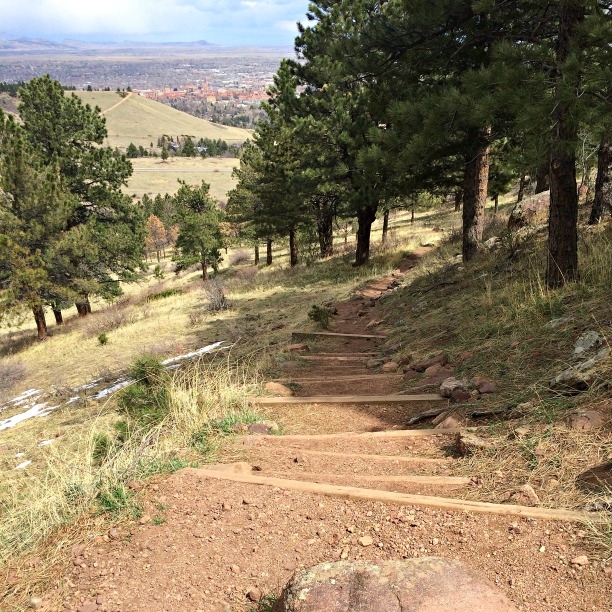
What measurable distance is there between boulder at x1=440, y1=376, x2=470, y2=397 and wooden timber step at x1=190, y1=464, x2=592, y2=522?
192 centimetres

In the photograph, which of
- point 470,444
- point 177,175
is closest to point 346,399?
point 470,444

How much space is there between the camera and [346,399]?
17.5ft

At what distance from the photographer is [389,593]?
6.46 ft

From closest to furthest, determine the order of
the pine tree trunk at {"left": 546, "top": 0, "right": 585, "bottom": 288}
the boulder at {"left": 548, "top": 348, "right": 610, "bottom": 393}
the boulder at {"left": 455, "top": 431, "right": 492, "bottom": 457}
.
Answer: the boulder at {"left": 455, "top": 431, "right": 492, "bottom": 457}
the boulder at {"left": 548, "top": 348, "right": 610, "bottom": 393}
the pine tree trunk at {"left": 546, "top": 0, "right": 585, "bottom": 288}

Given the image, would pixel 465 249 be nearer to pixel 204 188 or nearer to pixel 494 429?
pixel 494 429

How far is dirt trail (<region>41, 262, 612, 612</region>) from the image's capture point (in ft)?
7.30

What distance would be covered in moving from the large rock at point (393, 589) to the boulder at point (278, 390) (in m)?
3.72

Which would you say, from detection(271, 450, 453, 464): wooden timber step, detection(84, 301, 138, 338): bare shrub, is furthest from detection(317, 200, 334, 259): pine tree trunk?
detection(271, 450, 453, 464): wooden timber step

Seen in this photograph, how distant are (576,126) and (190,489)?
532 centimetres

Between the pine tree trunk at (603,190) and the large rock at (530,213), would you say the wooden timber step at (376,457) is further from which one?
the large rock at (530,213)

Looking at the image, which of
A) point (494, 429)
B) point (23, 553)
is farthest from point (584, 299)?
point (23, 553)

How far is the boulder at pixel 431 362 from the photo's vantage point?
18.7 feet

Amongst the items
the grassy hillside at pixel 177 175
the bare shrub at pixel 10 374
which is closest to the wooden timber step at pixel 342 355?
the bare shrub at pixel 10 374

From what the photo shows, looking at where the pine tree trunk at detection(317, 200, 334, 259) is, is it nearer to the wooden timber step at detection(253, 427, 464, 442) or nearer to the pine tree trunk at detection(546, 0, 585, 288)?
the pine tree trunk at detection(546, 0, 585, 288)
